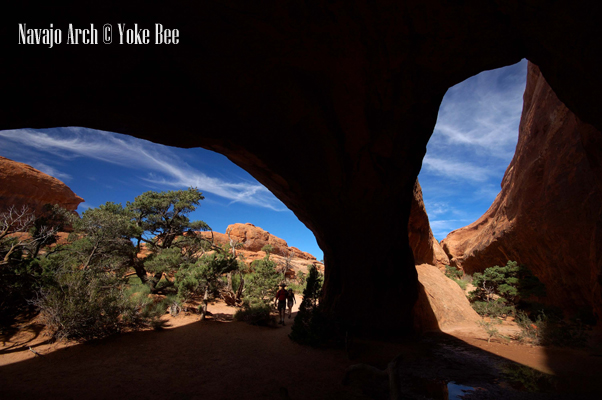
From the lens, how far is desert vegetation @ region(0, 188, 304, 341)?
7.24 m

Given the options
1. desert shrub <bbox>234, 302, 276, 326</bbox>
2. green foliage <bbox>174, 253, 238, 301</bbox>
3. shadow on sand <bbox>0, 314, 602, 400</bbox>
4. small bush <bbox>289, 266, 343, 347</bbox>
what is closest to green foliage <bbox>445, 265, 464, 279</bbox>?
shadow on sand <bbox>0, 314, 602, 400</bbox>

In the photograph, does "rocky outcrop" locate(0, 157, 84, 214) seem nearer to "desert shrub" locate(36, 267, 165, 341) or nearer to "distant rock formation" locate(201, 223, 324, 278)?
"distant rock formation" locate(201, 223, 324, 278)

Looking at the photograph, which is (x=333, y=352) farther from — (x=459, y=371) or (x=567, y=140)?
(x=567, y=140)

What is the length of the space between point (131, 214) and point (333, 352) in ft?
60.1

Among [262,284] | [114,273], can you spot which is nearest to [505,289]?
[262,284]

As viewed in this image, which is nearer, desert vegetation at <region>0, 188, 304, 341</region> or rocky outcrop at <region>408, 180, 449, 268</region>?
desert vegetation at <region>0, 188, 304, 341</region>

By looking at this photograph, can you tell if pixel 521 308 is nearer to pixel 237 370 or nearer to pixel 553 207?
pixel 553 207

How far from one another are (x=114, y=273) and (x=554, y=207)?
79.6 feet

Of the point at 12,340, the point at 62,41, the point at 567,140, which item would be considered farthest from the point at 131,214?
the point at 567,140

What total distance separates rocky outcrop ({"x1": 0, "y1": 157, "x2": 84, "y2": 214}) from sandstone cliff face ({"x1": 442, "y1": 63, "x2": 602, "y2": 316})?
46855mm

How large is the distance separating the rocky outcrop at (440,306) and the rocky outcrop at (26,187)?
132 ft

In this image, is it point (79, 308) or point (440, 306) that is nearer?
point (79, 308)

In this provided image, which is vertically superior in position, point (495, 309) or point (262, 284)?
point (262, 284)

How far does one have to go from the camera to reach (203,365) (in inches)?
237
